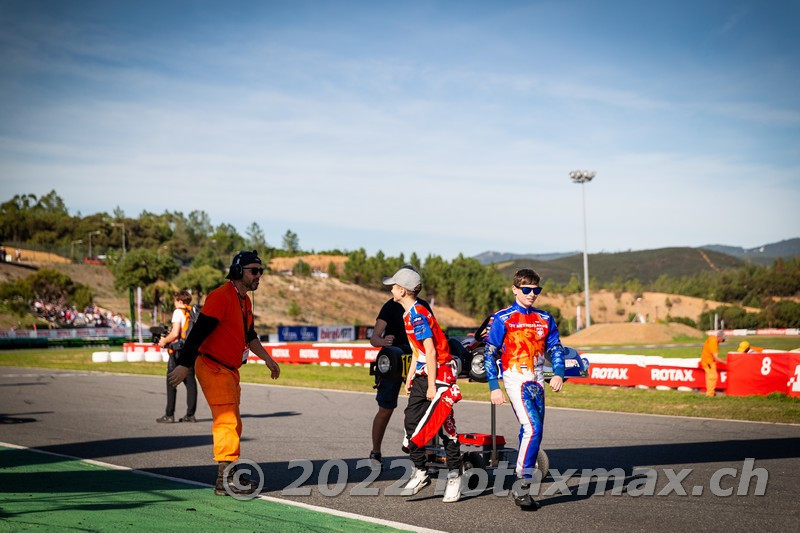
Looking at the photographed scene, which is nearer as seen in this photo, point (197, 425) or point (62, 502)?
point (62, 502)

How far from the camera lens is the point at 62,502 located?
268 inches

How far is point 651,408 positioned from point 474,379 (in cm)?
934

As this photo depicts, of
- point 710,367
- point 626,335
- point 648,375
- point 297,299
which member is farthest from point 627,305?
point 710,367

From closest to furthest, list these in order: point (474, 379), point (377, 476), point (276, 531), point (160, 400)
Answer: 1. point (276, 531)
2. point (474, 379)
3. point (377, 476)
4. point (160, 400)

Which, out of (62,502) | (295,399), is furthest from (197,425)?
(62,502)

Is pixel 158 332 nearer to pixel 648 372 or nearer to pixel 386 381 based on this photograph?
pixel 386 381

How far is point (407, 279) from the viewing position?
7.30 m

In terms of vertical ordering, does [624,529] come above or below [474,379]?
below

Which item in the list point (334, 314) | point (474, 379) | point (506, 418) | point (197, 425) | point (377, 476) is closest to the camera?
point (474, 379)

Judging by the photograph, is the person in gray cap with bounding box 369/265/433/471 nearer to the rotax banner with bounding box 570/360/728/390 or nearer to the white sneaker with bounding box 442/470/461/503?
the white sneaker with bounding box 442/470/461/503

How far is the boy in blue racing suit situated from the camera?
6.80m

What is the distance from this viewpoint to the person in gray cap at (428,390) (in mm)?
6980

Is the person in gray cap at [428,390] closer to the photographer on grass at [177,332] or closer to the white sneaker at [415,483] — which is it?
the white sneaker at [415,483]

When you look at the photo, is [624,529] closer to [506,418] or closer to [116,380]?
[506,418]
